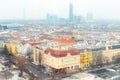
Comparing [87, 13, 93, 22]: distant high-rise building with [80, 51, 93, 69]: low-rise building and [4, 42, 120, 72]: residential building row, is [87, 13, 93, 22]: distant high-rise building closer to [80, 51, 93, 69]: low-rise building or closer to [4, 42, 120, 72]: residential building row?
[4, 42, 120, 72]: residential building row

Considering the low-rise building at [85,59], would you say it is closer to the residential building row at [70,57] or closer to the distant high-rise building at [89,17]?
the residential building row at [70,57]

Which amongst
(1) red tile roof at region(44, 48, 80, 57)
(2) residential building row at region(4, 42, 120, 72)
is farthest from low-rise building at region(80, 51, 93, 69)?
(1) red tile roof at region(44, 48, 80, 57)

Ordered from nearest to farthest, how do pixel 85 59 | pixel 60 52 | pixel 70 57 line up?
pixel 60 52, pixel 70 57, pixel 85 59

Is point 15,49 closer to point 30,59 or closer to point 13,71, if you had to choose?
point 30,59

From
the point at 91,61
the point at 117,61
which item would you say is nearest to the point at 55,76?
the point at 91,61

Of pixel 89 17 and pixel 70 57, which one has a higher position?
pixel 89 17

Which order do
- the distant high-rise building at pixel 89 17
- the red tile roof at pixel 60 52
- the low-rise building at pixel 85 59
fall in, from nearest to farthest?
the red tile roof at pixel 60 52 < the low-rise building at pixel 85 59 < the distant high-rise building at pixel 89 17

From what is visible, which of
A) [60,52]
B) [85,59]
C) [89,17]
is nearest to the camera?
[60,52]

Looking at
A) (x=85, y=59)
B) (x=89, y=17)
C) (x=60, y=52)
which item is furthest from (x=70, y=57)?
(x=89, y=17)

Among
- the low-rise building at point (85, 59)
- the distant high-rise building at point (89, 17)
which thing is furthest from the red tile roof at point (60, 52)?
the distant high-rise building at point (89, 17)

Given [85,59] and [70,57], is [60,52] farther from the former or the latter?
[85,59]

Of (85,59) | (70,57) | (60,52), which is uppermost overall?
(60,52)
